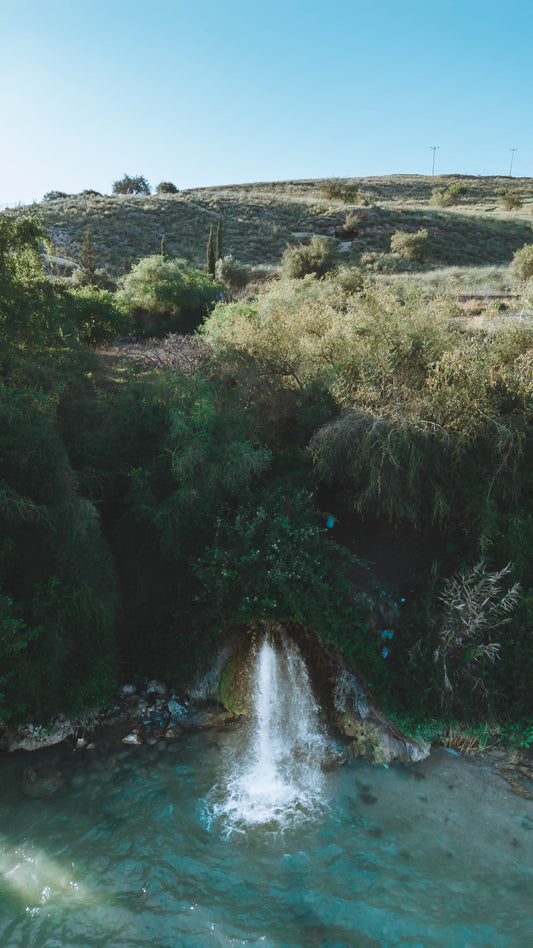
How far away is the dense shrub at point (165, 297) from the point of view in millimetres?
22734

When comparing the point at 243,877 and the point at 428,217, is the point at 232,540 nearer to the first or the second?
the point at 243,877

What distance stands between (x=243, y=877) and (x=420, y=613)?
5.07 m

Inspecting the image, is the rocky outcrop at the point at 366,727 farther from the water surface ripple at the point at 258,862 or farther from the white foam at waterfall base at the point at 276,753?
the white foam at waterfall base at the point at 276,753

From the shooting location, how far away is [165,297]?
22750 mm

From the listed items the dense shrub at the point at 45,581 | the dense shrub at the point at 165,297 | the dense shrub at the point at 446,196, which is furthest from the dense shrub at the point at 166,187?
the dense shrub at the point at 45,581

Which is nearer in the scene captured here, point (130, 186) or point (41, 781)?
point (41, 781)

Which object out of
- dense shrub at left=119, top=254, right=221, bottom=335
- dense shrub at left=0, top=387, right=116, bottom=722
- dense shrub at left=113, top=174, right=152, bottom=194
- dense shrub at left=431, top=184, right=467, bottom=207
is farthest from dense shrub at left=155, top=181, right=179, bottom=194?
dense shrub at left=0, top=387, right=116, bottom=722

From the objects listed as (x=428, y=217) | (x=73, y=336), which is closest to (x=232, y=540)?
(x=73, y=336)

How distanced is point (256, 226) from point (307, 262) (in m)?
14.6

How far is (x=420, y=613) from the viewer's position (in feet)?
32.0

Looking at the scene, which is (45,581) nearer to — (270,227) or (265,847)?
(265,847)

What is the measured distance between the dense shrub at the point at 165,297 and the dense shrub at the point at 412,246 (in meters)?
17.3

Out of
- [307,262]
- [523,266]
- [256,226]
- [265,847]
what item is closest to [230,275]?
[307,262]

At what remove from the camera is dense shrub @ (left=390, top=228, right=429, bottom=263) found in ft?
114
